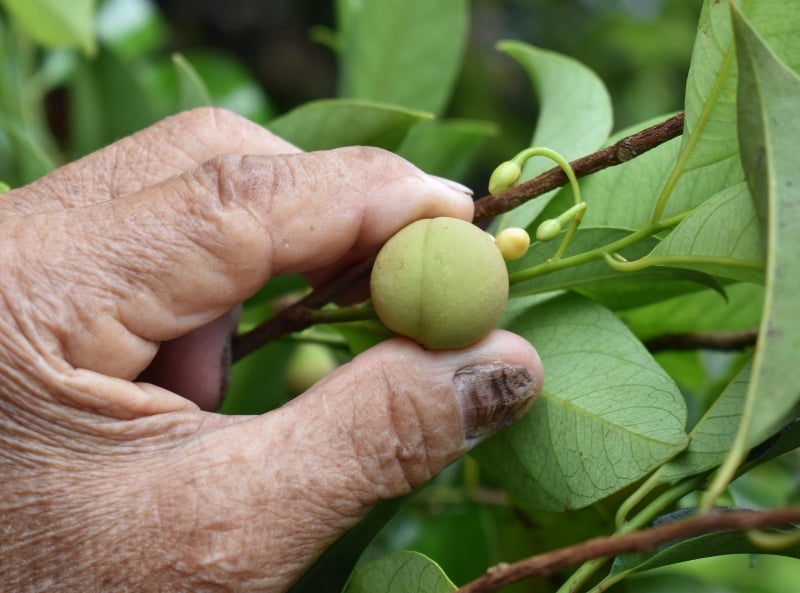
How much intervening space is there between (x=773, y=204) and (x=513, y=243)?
26 cm

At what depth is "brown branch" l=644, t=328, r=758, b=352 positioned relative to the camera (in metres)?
1.13

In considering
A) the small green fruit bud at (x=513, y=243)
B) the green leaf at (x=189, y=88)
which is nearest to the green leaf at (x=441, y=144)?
the green leaf at (x=189, y=88)

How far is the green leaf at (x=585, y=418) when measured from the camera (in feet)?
2.53

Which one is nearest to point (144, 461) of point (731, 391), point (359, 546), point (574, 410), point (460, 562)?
point (359, 546)

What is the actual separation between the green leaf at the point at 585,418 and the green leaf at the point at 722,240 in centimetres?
12

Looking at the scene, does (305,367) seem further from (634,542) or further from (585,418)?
(634,542)

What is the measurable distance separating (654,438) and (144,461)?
0.45m

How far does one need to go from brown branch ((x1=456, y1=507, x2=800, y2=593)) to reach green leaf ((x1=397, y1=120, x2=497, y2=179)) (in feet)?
2.56

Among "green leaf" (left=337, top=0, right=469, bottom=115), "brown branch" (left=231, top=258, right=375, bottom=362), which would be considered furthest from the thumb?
"green leaf" (left=337, top=0, right=469, bottom=115)

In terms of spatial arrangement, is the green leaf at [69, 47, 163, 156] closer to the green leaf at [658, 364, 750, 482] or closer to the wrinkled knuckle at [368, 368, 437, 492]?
the wrinkled knuckle at [368, 368, 437, 492]

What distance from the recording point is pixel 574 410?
0.82 m

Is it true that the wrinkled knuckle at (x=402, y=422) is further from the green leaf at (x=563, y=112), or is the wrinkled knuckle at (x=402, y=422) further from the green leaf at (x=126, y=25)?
the green leaf at (x=126, y=25)

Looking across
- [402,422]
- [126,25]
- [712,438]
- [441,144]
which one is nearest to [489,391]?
[402,422]

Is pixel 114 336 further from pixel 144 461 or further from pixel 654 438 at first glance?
pixel 654 438
